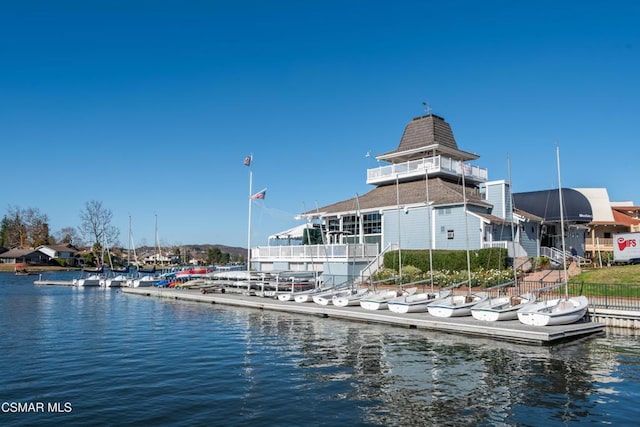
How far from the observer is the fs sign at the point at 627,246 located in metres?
37.2

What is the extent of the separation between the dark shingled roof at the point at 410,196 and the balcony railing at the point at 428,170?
0.91 meters

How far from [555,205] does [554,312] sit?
87.0 ft

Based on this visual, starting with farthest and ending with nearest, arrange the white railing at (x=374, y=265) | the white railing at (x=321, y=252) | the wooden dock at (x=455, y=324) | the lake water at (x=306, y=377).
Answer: the white railing at (x=321, y=252) < the white railing at (x=374, y=265) < the wooden dock at (x=455, y=324) < the lake water at (x=306, y=377)

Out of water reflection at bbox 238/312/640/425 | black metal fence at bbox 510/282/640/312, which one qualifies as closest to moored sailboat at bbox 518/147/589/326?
water reflection at bbox 238/312/640/425

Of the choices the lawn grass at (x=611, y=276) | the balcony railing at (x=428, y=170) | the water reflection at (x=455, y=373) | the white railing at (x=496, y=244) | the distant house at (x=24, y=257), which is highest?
the balcony railing at (x=428, y=170)

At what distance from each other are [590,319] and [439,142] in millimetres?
24434

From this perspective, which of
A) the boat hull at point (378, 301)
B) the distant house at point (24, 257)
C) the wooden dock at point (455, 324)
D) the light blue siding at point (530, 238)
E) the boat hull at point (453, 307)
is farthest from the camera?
the distant house at point (24, 257)

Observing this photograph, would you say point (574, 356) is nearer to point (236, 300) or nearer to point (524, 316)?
point (524, 316)

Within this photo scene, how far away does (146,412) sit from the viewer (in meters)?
12.5

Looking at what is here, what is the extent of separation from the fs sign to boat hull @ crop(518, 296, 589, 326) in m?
16.6

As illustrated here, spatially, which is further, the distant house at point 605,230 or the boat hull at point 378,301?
the distant house at point 605,230

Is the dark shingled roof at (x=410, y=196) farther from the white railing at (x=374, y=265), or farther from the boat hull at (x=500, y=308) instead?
the boat hull at (x=500, y=308)

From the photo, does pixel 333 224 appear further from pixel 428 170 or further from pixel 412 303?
pixel 412 303

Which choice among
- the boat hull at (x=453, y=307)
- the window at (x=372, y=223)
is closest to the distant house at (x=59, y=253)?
the window at (x=372, y=223)
